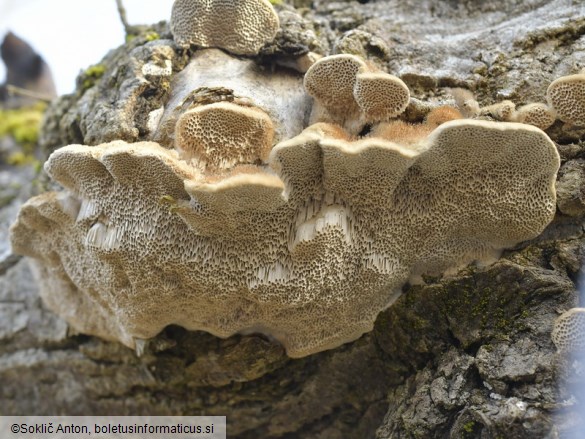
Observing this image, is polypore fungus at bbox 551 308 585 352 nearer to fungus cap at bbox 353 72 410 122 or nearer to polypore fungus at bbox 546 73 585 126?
polypore fungus at bbox 546 73 585 126

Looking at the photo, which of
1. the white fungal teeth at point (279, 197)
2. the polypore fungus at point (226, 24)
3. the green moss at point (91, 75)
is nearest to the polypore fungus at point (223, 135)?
the white fungal teeth at point (279, 197)

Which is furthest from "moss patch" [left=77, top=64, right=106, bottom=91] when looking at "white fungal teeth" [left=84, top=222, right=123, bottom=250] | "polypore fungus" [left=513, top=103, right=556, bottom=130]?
"polypore fungus" [left=513, top=103, right=556, bottom=130]

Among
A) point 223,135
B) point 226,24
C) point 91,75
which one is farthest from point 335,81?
point 91,75

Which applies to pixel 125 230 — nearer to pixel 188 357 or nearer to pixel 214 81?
pixel 214 81

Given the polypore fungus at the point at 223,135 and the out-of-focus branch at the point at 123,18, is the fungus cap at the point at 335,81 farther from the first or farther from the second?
the out-of-focus branch at the point at 123,18

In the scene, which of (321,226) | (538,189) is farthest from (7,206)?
(538,189)
